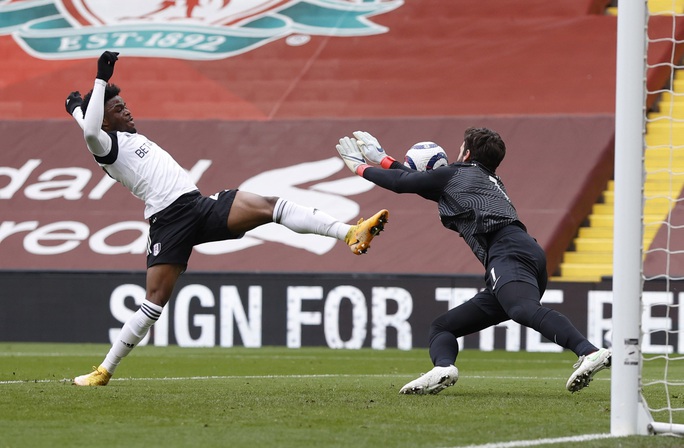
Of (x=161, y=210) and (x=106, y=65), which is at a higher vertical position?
(x=106, y=65)

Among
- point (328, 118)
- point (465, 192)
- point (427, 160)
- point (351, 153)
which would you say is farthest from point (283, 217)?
point (328, 118)

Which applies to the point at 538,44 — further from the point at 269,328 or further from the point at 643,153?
the point at 643,153

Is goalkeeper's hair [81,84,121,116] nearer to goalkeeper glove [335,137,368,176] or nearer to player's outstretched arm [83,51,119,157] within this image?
player's outstretched arm [83,51,119,157]

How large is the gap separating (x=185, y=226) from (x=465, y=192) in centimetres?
200

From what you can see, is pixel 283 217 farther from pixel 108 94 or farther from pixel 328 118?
pixel 328 118

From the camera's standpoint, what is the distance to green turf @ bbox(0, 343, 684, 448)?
5.71 metres

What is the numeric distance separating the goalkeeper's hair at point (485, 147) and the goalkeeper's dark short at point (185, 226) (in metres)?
1.70

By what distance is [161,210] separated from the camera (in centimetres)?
877

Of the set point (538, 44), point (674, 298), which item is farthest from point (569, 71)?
point (674, 298)

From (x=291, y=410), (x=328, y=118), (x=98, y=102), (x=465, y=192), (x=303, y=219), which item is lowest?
(x=291, y=410)

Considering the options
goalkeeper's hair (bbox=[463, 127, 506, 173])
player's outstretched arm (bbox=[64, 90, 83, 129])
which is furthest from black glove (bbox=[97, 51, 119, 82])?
goalkeeper's hair (bbox=[463, 127, 506, 173])

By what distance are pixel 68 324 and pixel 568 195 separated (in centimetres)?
764

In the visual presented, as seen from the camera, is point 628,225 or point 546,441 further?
point 628,225

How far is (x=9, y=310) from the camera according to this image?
17.7 meters
